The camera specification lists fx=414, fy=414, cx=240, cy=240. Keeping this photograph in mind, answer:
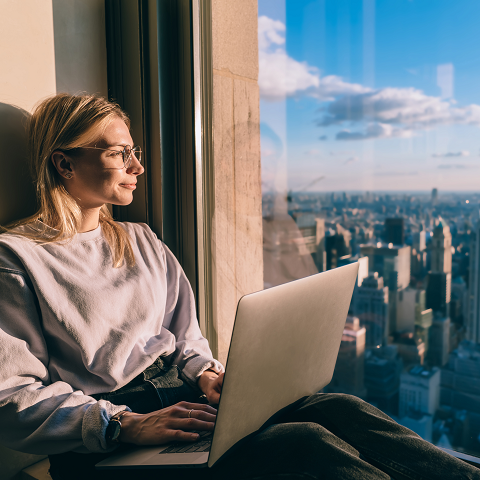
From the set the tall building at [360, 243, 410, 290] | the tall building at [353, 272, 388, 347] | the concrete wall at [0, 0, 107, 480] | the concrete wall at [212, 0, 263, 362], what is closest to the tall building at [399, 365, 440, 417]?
the tall building at [353, 272, 388, 347]

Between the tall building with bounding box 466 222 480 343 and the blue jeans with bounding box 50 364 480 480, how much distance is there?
15.6 inches

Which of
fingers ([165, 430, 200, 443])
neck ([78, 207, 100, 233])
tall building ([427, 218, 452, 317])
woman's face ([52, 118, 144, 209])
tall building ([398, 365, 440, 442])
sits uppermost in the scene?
woman's face ([52, 118, 144, 209])

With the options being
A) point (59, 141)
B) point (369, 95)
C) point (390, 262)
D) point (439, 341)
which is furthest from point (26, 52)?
point (439, 341)

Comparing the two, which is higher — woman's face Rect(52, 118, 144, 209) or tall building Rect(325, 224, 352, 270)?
woman's face Rect(52, 118, 144, 209)

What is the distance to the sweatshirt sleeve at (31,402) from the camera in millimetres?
833

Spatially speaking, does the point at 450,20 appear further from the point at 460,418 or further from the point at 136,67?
the point at 460,418

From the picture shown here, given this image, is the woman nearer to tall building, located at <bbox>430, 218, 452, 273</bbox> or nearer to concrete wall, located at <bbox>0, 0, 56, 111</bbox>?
concrete wall, located at <bbox>0, 0, 56, 111</bbox>

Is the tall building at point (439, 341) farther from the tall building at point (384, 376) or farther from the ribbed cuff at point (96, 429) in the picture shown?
the ribbed cuff at point (96, 429)

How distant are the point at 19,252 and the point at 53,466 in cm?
49

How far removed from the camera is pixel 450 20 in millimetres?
1080

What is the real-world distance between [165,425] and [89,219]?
60 centimetres

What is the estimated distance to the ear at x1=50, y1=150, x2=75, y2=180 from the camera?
1106 millimetres

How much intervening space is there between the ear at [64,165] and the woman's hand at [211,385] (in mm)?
653

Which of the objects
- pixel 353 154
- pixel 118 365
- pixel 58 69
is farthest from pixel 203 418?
pixel 58 69
